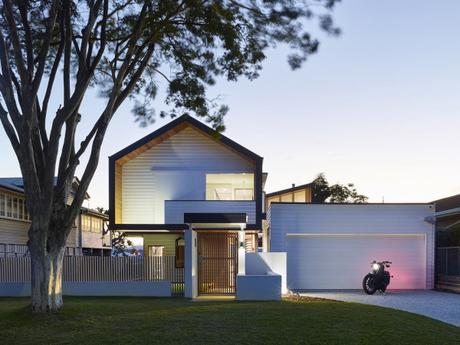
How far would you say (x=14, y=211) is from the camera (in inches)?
1124

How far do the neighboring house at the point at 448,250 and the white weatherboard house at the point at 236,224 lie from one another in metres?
0.57

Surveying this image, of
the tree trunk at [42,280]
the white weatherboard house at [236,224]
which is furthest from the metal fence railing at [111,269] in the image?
the tree trunk at [42,280]

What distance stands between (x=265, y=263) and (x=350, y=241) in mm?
4417

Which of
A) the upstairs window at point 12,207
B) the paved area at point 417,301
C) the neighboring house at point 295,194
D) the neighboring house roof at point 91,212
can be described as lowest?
the paved area at point 417,301

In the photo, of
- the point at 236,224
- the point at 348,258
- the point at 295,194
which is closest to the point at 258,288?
the point at 236,224

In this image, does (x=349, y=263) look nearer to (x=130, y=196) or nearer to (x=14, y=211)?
(x=130, y=196)

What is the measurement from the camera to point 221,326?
1037 centimetres

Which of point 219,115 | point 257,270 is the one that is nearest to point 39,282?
point 219,115

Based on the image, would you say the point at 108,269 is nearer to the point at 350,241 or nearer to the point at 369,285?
the point at 369,285

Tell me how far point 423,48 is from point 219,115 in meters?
5.54

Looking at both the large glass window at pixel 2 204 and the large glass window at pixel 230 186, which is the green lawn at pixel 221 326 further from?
the large glass window at pixel 2 204

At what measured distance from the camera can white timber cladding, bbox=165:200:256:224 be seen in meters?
22.9

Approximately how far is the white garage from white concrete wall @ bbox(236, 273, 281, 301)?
550 cm

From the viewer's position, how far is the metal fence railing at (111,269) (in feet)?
60.0
